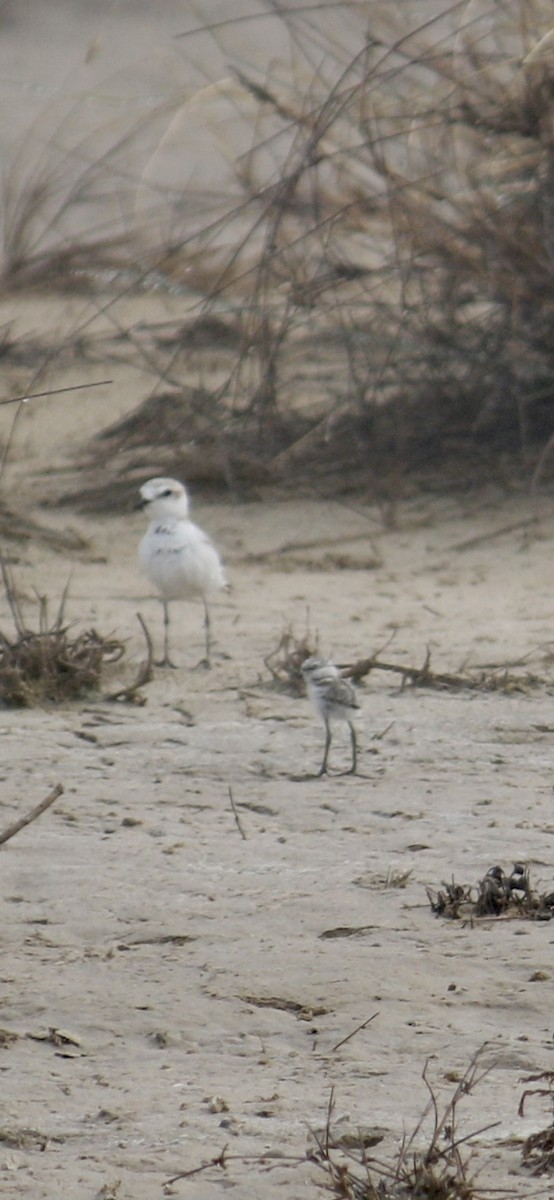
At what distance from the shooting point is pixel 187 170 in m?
13.6

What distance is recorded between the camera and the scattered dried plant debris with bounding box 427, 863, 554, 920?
12.1 ft

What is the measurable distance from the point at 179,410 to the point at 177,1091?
538 cm

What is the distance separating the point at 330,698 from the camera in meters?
4.80

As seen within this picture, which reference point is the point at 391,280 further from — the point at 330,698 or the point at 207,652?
the point at 330,698

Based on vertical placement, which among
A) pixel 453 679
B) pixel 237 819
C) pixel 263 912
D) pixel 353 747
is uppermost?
pixel 453 679

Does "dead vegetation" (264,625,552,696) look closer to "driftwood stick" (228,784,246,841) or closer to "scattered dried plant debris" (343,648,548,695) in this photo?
"scattered dried plant debris" (343,648,548,695)

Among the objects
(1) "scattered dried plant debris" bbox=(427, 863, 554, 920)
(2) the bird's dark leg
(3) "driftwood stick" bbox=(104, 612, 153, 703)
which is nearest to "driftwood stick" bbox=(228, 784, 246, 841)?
(1) "scattered dried plant debris" bbox=(427, 863, 554, 920)

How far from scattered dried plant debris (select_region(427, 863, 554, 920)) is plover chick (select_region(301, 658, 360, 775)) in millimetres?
999

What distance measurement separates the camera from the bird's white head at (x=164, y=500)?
6.54 meters

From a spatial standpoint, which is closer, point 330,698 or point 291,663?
point 330,698

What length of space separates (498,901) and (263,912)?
1.62ft

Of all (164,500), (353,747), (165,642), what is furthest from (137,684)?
(164,500)

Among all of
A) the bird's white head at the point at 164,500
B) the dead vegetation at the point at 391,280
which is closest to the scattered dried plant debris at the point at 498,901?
the bird's white head at the point at 164,500

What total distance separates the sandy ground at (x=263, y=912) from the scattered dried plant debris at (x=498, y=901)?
0.11 feet
